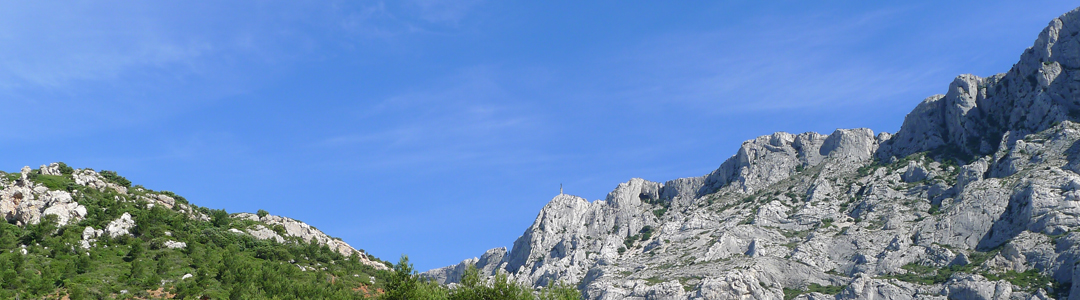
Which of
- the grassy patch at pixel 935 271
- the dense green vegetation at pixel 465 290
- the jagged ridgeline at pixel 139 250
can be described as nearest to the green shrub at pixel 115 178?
the jagged ridgeline at pixel 139 250

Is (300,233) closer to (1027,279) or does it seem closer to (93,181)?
(93,181)

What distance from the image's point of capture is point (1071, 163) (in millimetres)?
185375

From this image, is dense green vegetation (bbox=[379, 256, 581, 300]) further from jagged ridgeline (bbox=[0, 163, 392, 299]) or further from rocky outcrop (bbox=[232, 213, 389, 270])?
rocky outcrop (bbox=[232, 213, 389, 270])

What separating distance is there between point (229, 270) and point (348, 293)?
9.43 meters

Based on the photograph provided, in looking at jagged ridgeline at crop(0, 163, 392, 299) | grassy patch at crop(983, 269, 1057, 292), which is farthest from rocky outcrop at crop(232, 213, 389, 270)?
grassy patch at crop(983, 269, 1057, 292)

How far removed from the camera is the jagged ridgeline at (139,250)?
61562 mm

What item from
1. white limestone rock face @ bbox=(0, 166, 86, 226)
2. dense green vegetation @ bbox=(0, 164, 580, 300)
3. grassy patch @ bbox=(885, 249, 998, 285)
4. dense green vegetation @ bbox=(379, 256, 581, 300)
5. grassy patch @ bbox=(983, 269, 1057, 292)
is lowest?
dense green vegetation @ bbox=(379, 256, 581, 300)

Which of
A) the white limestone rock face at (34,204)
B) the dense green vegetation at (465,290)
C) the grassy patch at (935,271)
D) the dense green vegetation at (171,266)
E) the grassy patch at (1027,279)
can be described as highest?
the grassy patch at (935,271)

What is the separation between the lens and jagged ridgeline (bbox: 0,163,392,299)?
202 ft

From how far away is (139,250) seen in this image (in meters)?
68.8

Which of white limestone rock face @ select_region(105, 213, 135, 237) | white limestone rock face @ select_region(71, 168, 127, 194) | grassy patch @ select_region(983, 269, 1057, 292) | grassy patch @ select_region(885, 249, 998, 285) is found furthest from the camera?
grassy patch @ select_region(885, 249, 998, 285)

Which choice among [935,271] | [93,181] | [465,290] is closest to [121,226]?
[93,181]

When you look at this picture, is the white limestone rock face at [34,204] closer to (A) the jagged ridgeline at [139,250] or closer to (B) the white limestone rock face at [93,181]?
(A) the jagged ridgeline at [139,250]

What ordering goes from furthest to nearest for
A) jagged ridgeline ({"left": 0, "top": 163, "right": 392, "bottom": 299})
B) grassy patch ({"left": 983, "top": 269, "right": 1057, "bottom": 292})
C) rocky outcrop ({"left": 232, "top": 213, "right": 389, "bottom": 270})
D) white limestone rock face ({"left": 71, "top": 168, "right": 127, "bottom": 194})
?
1. grassy patch ({"left": 983, "top": 269, "right": 1057, "bottom": 292})
2. rocky outcrop ({"left": 232, "top": 213, "right": 389, "bottom": 270})
3. white limestone rock face ({"left": 71, "top": 168, "right": 127, "bottom": 194})
4. jagged ridgeline ({"left": 0, "top": 163, "right": 392, "bottom": 299})
